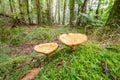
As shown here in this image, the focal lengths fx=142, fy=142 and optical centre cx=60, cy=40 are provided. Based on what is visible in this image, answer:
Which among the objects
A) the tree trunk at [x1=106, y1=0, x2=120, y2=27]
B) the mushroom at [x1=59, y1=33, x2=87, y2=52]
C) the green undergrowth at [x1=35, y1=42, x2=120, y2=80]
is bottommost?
the green undergrowth at [x1=35, y1=42, x2=120, y2=80]

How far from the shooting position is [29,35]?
375 inches

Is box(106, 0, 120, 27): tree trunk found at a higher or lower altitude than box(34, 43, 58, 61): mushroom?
higher

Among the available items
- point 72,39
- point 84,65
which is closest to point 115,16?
point 72,39

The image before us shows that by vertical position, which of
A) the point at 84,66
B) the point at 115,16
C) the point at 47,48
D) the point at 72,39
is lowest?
the point at 84,66

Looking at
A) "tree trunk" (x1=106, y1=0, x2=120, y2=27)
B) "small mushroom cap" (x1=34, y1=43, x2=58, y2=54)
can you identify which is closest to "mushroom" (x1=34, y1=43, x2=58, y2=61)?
"small mushroom cap" (x1=34, y1=43, x2=58, y2=54)

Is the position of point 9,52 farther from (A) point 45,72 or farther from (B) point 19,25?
(A) point 45,72

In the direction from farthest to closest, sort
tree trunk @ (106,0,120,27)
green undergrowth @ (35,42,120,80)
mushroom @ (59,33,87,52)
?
tree trunk @ (106,0,120,27)
mushroom @ (59,33,87,52)
green undergrowth @ (35,42,120,80)

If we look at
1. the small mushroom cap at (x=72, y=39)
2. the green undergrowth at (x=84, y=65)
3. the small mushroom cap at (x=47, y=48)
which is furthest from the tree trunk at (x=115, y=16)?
the small mushroom cap at (x=47, y=48)

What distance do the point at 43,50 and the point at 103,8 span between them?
1083cm

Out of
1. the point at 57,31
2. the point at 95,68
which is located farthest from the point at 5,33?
the point at 95,68

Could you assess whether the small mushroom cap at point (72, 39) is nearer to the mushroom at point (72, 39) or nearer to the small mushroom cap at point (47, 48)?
the mushroom at point (72, 39)

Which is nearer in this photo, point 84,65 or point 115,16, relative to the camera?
point 84,65

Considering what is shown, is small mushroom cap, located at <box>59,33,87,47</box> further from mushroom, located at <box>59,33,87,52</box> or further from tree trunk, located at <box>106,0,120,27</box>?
tree trunk, located at <box>106,0,120,27</box>

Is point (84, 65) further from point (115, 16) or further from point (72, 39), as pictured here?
point (115, 16)
